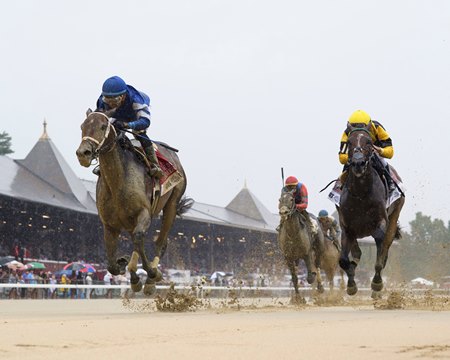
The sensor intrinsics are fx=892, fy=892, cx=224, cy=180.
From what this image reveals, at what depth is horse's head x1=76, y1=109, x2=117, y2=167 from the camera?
9531 millimetres

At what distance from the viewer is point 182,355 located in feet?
15.5

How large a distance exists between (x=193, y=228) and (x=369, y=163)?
33573 mm

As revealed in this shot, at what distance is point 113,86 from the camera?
10.5 meters

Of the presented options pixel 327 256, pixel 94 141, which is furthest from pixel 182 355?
pixel 327 256

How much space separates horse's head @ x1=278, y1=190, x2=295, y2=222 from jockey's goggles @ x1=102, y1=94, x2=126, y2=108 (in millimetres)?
5969

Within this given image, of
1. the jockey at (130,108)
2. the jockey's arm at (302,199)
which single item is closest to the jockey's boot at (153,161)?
the jockey at (130,108)

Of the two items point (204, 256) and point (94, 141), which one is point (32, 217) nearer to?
point (204, 256)

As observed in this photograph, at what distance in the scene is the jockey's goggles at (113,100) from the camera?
416 inches

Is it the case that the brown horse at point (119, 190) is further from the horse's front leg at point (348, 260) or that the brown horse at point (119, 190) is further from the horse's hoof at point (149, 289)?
the horse's front leg at point (348, 260)

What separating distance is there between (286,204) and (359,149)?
5.31 metres

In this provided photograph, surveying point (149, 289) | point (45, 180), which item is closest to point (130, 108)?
point (149, 289)

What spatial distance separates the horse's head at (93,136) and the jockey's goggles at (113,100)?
538 millimetres

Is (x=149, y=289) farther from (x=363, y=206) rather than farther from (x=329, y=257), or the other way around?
(x=329, y=257)

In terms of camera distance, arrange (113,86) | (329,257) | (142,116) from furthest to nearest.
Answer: (329,257) < (142,116) < (113,86)
